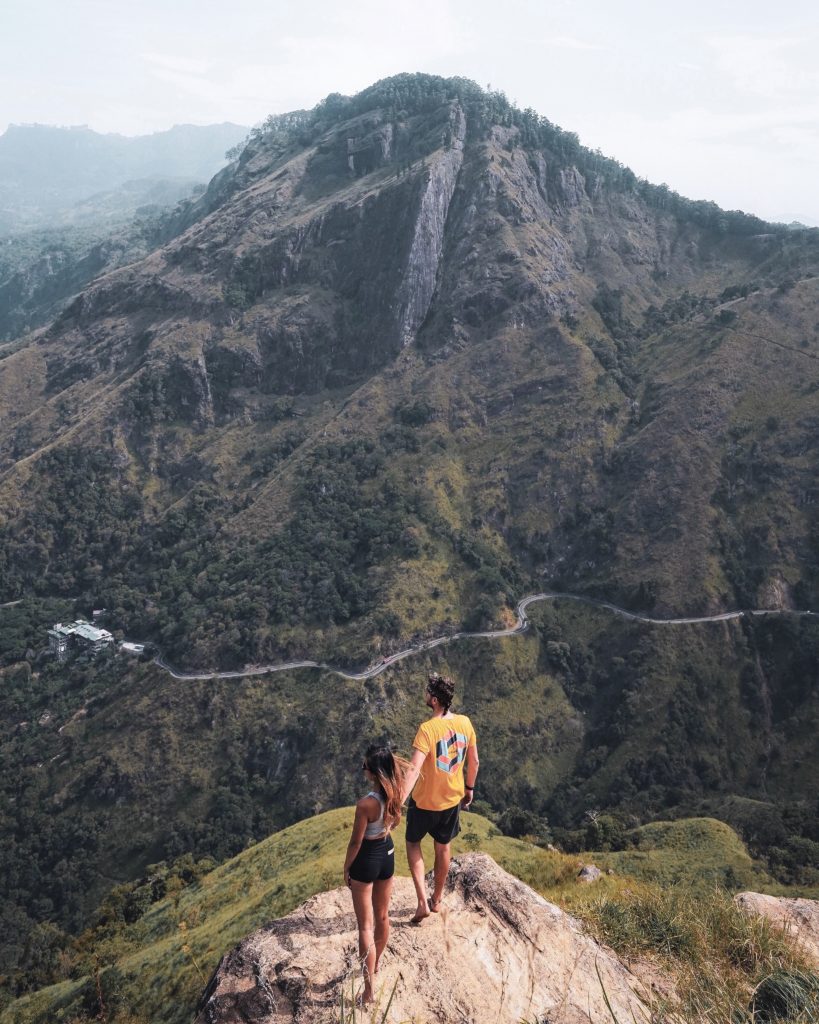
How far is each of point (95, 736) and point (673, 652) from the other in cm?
6605

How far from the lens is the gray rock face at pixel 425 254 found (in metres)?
117

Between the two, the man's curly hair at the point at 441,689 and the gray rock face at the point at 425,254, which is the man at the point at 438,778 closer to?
the man's curly hair at the point at 441,689

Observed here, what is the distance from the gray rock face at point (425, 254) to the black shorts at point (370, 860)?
369ft

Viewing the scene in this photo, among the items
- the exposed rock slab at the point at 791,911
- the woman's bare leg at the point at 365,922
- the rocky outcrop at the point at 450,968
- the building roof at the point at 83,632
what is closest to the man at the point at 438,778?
the rocky outcrop at the point at 450,968

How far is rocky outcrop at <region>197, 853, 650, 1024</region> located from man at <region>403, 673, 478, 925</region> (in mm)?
822

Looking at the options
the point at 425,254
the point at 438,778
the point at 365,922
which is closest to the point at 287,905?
the point at 365,922

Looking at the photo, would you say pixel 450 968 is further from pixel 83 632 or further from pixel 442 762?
pixel 83 632

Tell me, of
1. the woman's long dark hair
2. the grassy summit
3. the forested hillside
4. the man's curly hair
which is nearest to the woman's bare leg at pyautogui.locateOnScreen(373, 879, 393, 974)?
the woman's long dark hair

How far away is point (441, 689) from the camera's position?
1016 cm

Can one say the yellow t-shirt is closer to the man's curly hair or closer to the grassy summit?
the man's curly hair

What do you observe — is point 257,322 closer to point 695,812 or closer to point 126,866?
point 126,866

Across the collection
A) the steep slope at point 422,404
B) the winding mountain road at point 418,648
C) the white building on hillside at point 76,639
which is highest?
the steep slope at point 422,404

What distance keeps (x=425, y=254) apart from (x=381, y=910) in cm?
12203

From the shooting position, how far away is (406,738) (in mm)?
70688
